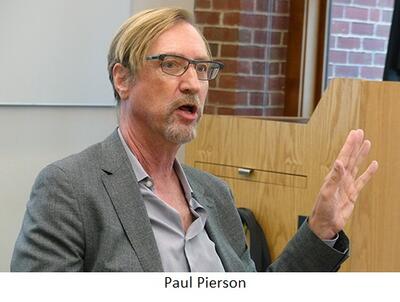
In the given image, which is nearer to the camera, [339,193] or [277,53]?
[339,193]

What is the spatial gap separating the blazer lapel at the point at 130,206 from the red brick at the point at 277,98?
271cm

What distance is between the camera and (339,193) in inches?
66.3

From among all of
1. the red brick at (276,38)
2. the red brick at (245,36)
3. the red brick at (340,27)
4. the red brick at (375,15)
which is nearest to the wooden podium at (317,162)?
the red brick at (245,36)

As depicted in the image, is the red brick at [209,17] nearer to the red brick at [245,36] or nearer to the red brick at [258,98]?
the red brick at [245,36]

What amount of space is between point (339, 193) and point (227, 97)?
2.46 metres

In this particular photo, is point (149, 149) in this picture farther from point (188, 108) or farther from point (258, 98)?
point (258, 98)

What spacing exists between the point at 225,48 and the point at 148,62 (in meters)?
2.44

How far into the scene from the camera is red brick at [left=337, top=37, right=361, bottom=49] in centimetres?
441

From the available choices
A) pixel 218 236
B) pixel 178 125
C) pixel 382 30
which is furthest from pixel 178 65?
pixel 382 30

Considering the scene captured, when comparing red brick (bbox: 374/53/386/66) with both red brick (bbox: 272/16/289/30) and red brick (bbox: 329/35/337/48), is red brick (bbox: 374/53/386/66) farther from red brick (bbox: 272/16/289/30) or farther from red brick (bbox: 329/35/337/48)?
red brick (bbox: 272/16/289/30)

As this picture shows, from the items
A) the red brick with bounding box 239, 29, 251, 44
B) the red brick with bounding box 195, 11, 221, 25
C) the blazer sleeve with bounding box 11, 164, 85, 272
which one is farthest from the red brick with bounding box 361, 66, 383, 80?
the blazer sleeve with bounding box 11, 164, 85, 272

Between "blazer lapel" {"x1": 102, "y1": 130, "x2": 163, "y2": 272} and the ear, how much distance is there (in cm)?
17

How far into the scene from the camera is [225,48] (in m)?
4.10
